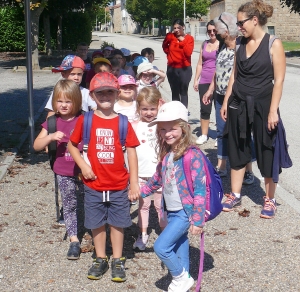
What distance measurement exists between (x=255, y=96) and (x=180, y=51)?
438 cm

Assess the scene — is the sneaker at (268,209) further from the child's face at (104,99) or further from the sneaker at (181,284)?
the child's face at (104,99)

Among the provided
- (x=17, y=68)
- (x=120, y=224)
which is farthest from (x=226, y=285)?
(x=17, y=68)

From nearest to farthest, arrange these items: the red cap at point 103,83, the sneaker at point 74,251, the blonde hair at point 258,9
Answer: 1. the red cap at point 103,83
2. the sneaker at point 74,251
3. the blonde hair at point 258,9

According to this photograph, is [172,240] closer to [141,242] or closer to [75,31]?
[141,242]

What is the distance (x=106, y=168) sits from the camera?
13.7 ft

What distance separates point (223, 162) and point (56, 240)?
2.78m

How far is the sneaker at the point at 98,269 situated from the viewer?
13.9 ft

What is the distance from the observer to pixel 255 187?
22.2 ft

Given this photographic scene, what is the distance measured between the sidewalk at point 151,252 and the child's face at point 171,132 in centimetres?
114

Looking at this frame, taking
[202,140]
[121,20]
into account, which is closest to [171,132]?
[202,140]

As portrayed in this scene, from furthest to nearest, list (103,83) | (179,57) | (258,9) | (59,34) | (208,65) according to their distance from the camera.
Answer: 1. (59,34)
2. (179,57)
3. (208,65)
4. (258,9)
5. (103,83)

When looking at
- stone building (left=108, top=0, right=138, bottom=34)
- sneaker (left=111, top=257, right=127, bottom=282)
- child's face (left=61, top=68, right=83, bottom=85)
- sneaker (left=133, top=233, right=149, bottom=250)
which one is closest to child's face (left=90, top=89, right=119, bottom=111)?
sneaker (left=111, top=257, right=127, bottom=282)

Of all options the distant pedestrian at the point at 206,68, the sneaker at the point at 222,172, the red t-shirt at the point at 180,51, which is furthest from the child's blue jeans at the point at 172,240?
the red t-shirt at the point at 180,51

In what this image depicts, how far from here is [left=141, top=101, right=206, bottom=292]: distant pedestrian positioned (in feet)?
12.1
